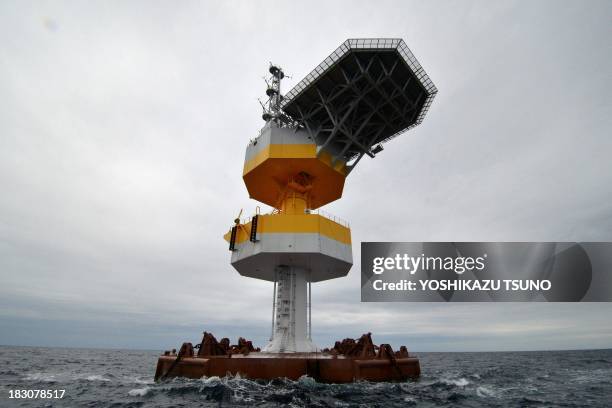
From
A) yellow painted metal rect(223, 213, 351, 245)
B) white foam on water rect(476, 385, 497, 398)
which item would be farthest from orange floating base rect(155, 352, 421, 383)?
yellow painted metal rect(223, 213, 351, 245)

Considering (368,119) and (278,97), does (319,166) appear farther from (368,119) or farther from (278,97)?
(278,97)

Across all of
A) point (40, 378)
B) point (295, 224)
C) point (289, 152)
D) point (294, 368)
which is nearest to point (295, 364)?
point (294, 368)

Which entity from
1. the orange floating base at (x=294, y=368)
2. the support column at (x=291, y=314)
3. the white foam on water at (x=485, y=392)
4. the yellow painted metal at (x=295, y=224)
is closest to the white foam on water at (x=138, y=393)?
the orange floating base at (x=294, y=368)

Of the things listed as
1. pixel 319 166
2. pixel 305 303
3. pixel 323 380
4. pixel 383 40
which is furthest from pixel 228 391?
pixel 383 40

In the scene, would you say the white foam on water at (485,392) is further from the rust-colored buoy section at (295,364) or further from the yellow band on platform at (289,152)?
the yellow band on platform at (289,152)

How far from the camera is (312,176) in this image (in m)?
28.9

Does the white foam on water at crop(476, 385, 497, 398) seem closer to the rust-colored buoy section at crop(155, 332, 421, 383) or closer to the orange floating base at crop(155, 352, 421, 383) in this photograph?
the rust-colored buoy section at crop(155, 332, 421, 383)

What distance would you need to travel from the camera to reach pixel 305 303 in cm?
2620

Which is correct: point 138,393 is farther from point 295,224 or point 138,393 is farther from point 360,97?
point 360,97

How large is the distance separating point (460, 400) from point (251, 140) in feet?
72.0

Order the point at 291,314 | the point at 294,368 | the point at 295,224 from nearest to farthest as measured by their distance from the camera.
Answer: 1. the point at 294,368
2. the point at 295,224
3. the point at 291,314

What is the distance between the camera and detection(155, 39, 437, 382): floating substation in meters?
22.4

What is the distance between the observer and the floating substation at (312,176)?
22.4 metres

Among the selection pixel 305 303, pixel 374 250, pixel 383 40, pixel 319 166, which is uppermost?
pixel 383 40
